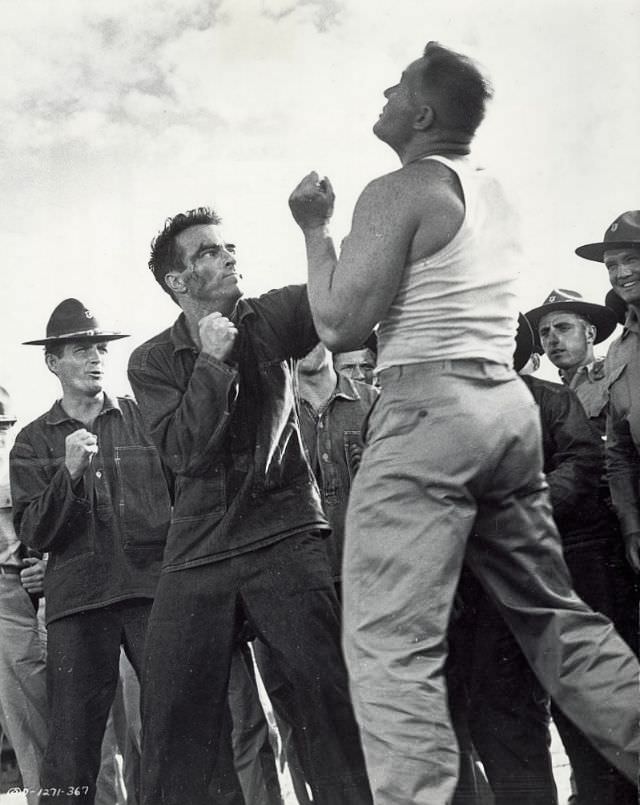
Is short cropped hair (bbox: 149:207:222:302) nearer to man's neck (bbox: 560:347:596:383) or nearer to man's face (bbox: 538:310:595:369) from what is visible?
man's face (bbox: 538:310:595:369)

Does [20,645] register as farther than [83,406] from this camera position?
Yes

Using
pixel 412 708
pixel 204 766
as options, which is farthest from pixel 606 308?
pixel 204 766

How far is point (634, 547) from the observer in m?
2.68

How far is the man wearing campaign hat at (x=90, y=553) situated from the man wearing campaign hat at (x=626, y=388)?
1.23m

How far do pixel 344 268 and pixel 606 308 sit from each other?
1021mm

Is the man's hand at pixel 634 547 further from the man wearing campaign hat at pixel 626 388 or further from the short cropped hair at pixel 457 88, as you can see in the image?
the short cropped hair at pixel 457 88

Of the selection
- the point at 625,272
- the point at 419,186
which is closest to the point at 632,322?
the point at 625,272

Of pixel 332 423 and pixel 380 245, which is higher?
pixel 380 245

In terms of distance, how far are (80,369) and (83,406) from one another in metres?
0.11

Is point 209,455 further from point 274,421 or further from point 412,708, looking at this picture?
point 412,708

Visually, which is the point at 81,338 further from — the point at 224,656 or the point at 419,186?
the point at 419,186

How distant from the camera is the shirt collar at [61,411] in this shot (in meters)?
3.08

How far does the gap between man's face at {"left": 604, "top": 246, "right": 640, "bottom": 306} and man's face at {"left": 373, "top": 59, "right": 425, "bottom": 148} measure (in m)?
0.70

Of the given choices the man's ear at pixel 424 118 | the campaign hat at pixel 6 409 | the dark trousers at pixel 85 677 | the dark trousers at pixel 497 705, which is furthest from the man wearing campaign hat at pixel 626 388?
the campaign hat at pixel 6 409
